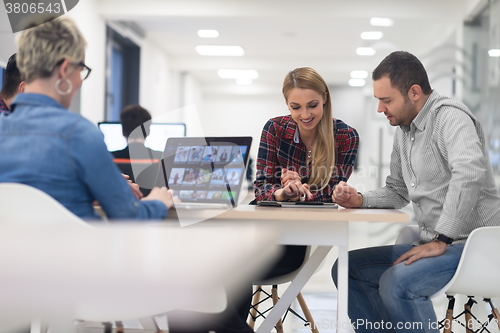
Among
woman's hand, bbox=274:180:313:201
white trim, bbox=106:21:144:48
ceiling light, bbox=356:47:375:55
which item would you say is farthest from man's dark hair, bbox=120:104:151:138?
ceiling light, bbox=356:47:375:55

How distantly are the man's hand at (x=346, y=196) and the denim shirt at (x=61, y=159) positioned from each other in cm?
89

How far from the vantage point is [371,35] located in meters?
7.55

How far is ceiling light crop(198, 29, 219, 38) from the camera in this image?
755 cm

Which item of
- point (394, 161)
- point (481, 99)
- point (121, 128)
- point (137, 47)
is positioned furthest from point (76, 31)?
point (137, 47)

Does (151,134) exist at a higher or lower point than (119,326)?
higher

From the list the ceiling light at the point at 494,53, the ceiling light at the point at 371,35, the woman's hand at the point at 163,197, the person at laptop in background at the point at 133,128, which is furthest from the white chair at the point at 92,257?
the ceiling light at the point at 371,35

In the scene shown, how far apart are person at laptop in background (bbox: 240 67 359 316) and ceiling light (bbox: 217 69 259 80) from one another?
792cm

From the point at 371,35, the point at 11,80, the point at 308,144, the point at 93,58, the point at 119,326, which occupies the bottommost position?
the point at 119,326

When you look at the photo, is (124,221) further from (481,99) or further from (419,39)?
(419,39)

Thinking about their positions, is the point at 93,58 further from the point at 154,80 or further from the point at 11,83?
the point at 11,83

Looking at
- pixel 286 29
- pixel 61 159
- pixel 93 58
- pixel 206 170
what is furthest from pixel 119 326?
pixel 286 29

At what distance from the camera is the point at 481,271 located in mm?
1584

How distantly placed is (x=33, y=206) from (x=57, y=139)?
7.1 inches

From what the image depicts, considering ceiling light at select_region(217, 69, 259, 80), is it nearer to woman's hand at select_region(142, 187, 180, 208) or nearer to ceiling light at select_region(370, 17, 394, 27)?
ceiling light at select_region(370, 17, 394, 27)
